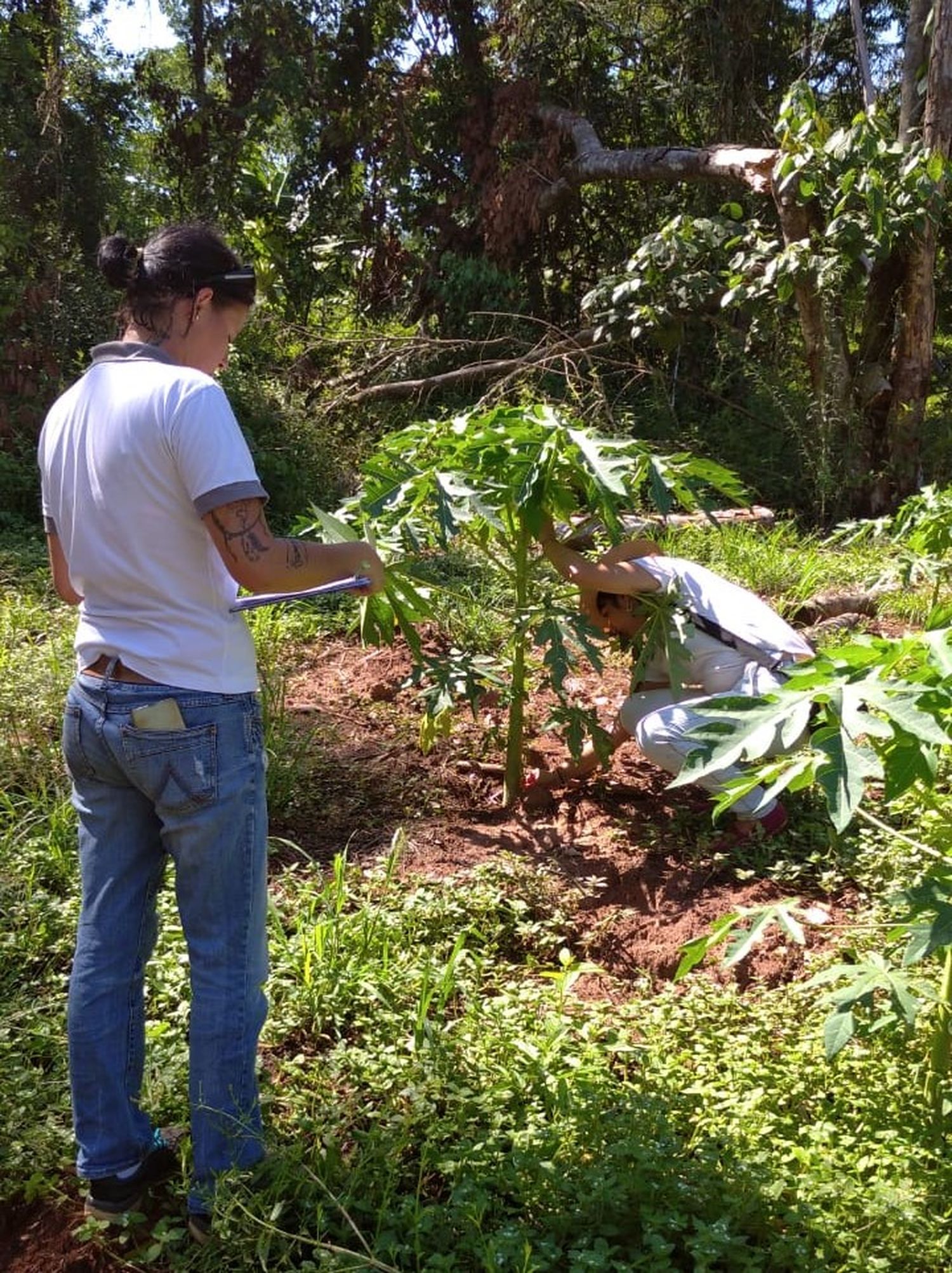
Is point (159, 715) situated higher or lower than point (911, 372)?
higher

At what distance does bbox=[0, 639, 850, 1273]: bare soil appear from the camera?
3.18m

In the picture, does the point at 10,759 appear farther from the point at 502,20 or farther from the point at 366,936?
the point at 502,20

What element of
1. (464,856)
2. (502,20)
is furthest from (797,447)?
(464,856)

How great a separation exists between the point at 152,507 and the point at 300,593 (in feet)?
1.02

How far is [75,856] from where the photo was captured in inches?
135

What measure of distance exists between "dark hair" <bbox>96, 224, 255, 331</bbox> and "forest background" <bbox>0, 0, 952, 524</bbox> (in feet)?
19.2

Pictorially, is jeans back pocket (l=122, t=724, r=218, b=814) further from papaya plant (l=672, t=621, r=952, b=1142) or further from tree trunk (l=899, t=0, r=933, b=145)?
tree trunk (l=899, t=0, r=933, b=145)

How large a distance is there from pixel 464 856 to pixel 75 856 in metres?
1.19

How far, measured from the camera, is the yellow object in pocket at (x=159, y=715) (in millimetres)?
1972

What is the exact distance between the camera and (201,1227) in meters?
2.10

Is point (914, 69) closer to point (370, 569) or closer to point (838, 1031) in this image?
point (370, 569)

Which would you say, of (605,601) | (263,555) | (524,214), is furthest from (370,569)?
(524,214)

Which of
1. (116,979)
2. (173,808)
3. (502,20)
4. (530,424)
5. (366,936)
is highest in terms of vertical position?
(502,20)

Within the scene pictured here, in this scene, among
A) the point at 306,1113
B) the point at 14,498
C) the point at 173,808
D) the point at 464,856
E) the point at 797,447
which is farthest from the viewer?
the point at 797,447
